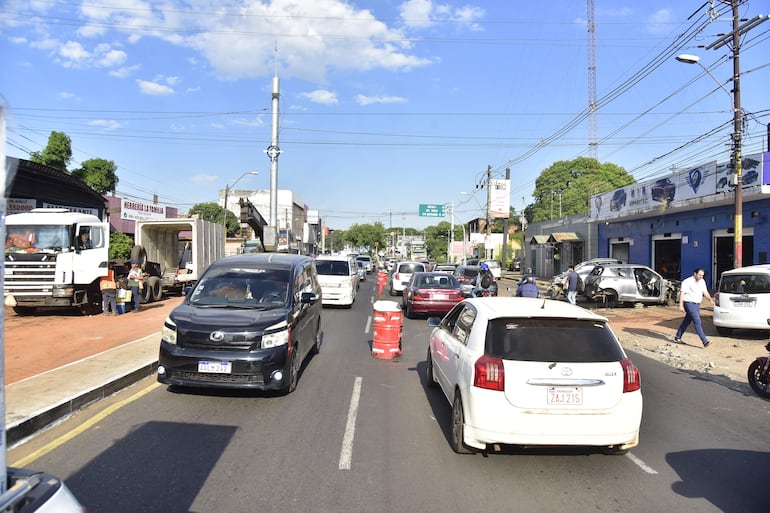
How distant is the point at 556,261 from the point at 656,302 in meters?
24.8

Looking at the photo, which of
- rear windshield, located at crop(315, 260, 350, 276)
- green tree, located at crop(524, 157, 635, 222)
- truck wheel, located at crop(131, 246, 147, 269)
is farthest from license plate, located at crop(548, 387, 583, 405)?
green tree, located at crop(524, 157, 635, 222)

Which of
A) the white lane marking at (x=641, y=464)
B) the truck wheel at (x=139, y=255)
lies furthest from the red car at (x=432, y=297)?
the truck wheel at (x=139, y=255)

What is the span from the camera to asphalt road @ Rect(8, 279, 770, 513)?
13.9ft

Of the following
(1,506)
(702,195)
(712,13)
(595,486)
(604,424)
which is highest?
(712,13)

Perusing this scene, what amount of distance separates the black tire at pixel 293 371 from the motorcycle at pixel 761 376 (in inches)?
272

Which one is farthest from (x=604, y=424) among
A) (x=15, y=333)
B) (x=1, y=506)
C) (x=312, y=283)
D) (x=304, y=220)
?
(x=304, y=220)

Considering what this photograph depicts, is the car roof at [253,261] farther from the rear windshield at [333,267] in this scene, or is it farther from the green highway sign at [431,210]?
the green highway sign at [431,210]

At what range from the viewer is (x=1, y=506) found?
5.65ft

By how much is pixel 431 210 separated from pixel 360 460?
58.3 m

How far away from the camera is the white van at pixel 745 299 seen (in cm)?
1213

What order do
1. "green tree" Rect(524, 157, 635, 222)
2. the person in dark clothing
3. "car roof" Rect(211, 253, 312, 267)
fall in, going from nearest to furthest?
"car roof" Rect(211, 253, 312, 267), the person in dark clothing, "green tree" Rect(524, 157, 635, 222)

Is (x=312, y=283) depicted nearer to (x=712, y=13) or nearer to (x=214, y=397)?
(x=214, y=397)

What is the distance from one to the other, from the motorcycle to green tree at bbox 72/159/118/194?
4234 centimetres

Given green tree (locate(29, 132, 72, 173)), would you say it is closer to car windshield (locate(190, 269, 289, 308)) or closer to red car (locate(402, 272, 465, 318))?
red car (locate(402, 272, 465, 318))
